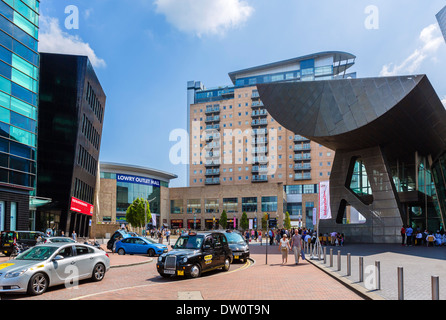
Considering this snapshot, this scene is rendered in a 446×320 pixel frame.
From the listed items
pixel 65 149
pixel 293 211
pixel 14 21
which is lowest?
pixel 293 211

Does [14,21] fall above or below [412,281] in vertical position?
above

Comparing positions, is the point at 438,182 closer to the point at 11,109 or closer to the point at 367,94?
the point at 367,94

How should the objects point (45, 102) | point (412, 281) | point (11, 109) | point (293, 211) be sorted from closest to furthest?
point (412, 281) → point (11, 109) → point (45, 102) → point (293, 211)

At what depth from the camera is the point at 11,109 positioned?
31922mm

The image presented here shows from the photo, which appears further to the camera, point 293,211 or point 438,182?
point 293,211

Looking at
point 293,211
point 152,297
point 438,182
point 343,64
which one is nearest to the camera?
point 152,297

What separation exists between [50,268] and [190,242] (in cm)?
565

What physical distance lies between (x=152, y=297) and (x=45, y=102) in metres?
37.2

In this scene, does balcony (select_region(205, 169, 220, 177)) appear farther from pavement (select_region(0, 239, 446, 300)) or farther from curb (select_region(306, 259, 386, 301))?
pavement (select_region(0, 239, 446, 300))

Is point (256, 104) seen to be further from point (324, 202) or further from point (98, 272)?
point (98, 272)

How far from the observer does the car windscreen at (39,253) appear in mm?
12241

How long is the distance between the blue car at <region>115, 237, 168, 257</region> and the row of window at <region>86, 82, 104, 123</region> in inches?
969
